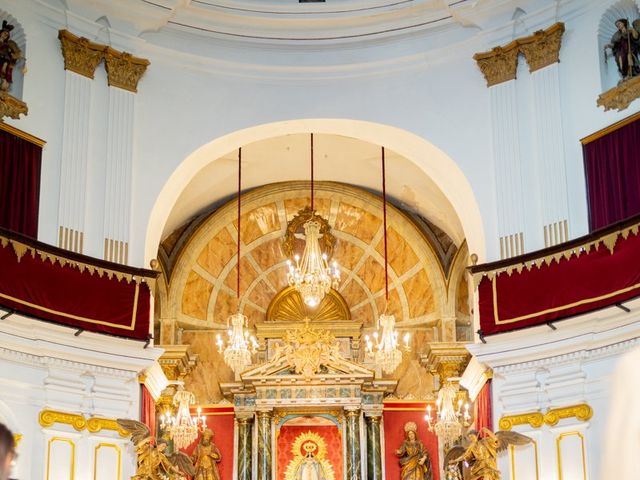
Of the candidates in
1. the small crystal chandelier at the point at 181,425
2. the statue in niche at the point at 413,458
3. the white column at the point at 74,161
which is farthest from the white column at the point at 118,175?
the statue in niche at the point at 413,458

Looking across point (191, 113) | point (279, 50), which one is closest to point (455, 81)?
point (279, 50)

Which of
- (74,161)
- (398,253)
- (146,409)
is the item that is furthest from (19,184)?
(398,253)

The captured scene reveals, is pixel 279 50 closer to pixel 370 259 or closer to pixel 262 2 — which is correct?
pixel 262 2

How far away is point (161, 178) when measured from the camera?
1769cm

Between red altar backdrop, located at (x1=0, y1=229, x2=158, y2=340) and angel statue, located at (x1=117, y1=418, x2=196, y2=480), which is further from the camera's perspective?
angel statue, located at (x1=117, y1=418, x2=196, y2=480)

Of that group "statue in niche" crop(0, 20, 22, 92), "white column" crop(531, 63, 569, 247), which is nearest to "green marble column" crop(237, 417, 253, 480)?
"white column" crop(531, 63, 569, 247)

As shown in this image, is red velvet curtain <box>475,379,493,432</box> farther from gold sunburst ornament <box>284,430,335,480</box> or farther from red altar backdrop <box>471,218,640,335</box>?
gold sunburst ornament <box>284,430,335,480</box>

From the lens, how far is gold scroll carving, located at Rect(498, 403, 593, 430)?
578 inches

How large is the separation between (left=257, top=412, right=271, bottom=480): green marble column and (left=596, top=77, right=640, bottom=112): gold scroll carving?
981 centimetres

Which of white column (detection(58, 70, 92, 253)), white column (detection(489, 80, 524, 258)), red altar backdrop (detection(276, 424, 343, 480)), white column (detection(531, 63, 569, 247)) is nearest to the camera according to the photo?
white column (detection(531, 63, 569, 247))

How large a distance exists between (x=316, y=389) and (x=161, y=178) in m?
6.39

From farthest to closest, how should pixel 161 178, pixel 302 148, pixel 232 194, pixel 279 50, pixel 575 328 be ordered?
pixel 232 194 < pixel 302 148 < pixel 279 50 < pixel 161 178 < pixel 575 328

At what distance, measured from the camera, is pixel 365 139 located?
62.7ft

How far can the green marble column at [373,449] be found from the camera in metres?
21.4
